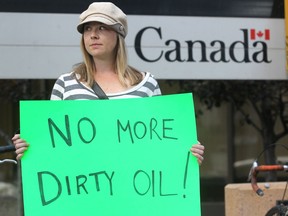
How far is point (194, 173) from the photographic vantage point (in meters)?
2.91

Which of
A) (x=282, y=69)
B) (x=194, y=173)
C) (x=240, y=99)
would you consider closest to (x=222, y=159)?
(x=240, y=99)

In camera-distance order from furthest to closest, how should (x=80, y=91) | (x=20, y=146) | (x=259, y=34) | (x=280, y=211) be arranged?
(x=259, y=34) < (x=280, y=211) < (x=80, y=91) < (x=20, y=146)

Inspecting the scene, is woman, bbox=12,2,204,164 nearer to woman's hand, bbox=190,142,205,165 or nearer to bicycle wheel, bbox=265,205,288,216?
woman's hand, bbox=190,142,205,165

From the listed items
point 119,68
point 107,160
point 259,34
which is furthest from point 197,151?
point 259,34

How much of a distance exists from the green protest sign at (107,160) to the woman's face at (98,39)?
0.78 ft

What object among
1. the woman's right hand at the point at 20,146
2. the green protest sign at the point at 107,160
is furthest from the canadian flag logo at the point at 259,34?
the woman's right hand at the point at 20,146

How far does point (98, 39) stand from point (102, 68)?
5.5 inches

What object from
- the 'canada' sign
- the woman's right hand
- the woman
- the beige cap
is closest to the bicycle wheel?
the 'canada' sign

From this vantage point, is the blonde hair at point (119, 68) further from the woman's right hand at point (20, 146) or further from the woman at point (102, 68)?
the woman's right hand at point (20, 146)

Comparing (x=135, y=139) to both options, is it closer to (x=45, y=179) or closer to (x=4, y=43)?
(x=45, y=179)

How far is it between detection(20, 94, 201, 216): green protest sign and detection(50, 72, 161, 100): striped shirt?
8 cm

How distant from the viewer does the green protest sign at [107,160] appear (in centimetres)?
283

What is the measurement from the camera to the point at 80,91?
2.98m

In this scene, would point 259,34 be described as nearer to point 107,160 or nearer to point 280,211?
point 280,211
